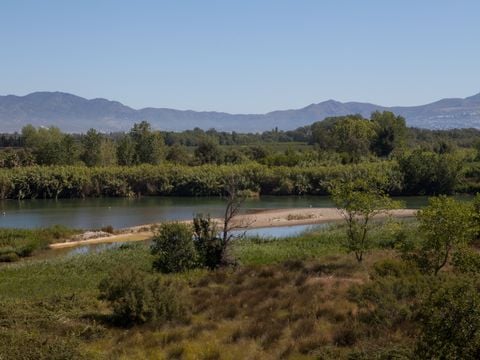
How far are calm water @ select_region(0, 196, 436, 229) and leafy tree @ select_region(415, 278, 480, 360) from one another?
48.9 m

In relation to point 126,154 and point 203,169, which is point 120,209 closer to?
point 203,169

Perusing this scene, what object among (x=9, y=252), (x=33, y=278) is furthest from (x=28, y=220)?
(x=33, y=278)

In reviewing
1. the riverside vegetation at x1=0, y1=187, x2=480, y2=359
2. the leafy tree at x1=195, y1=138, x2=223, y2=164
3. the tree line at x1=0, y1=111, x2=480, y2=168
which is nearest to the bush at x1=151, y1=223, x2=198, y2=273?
the riverside vegetation at x1=0, y1=187, x2=480, y2=359

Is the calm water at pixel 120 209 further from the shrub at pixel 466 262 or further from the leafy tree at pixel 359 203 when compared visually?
the shrub at pixel 466 262

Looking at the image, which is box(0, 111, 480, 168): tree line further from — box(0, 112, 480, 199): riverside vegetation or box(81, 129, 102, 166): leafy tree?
box(0, 112, 480, 199): riverside vegetation

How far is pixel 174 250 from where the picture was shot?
31.7m

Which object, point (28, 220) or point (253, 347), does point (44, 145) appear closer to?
point (28, 220)

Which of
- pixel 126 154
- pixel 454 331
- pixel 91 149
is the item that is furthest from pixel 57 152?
pixel 454 331

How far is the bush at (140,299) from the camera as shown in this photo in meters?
19.5

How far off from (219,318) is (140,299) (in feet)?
8.88

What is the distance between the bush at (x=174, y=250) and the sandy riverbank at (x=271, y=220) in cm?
1670

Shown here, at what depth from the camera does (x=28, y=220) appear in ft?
206

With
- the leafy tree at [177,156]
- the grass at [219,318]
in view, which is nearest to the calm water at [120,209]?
the leafy tree at [177,156]

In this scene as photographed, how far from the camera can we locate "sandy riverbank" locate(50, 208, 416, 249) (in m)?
50.0
